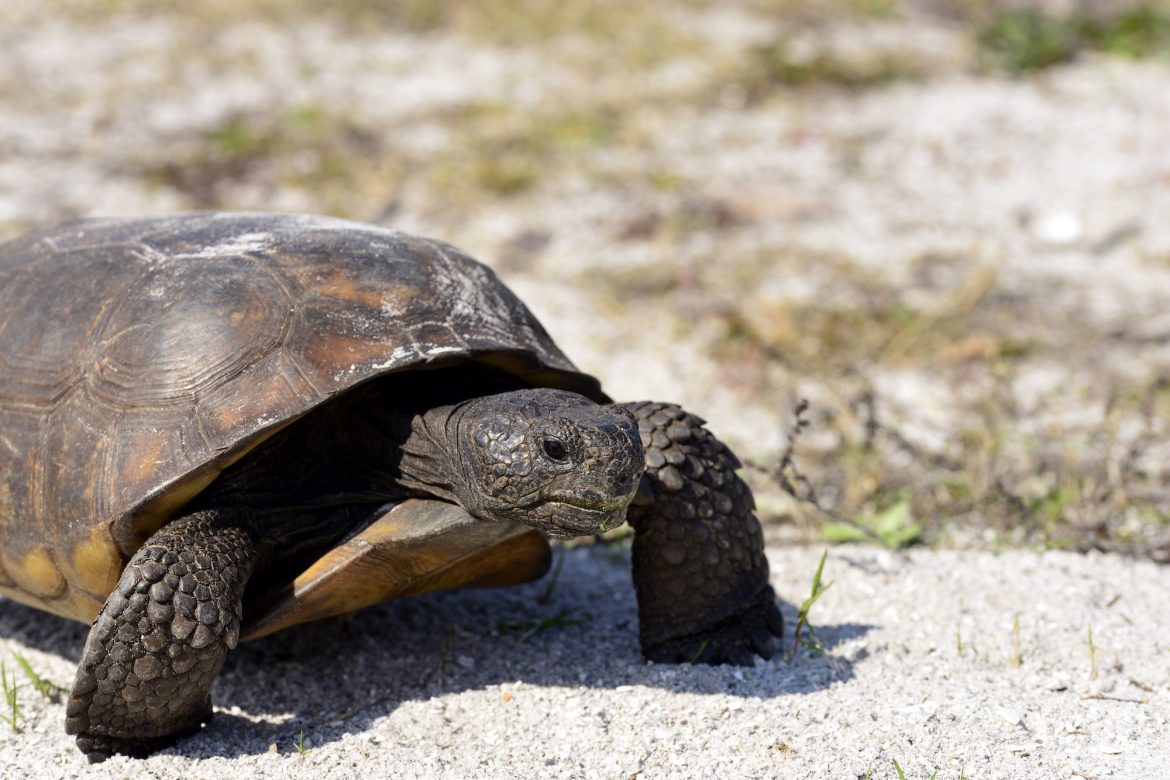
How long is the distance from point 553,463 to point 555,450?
27mm

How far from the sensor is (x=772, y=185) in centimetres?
717

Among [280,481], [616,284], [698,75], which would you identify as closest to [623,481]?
[280,481]

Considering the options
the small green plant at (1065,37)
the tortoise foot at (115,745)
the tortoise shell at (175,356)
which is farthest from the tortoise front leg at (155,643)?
the small green plant at (1065,37)

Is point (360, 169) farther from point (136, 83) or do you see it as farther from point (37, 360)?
point (37, 360)

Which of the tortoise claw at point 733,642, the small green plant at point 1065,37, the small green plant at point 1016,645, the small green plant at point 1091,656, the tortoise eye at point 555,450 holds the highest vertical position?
the tortoise eye at point 555,450

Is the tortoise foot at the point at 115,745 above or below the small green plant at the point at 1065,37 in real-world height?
below

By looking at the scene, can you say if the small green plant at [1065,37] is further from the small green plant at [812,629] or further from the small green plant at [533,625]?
the small green plant at [533,625]

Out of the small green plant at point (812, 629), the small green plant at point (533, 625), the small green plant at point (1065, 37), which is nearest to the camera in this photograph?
the small green plant at point (812, 629)

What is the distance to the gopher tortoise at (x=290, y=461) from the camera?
2.47 metres

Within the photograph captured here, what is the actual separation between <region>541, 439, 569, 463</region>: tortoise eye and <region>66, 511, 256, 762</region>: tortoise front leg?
719mm

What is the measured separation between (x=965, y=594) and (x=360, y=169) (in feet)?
16.4

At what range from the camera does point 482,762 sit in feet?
7.97

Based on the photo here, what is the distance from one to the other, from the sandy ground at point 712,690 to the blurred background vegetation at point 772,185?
1.32ft

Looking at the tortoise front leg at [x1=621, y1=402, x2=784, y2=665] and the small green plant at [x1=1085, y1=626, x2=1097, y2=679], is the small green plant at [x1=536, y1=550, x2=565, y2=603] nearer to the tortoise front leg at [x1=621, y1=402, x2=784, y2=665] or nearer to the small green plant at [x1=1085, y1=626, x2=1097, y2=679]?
the tortoise front leg at [x1=621, y1=402, x2=784, y2=665]
